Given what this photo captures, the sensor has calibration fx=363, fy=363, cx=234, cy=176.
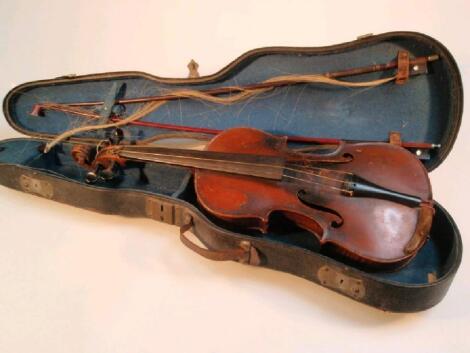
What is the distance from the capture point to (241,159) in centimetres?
131

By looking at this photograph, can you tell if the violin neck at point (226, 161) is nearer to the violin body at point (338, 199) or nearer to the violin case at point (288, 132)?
the violin body at point (338, 199)

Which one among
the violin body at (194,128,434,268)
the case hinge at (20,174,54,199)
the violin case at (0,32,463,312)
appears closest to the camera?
the violin body at (194,128,434,268)

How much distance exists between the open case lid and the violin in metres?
0.20

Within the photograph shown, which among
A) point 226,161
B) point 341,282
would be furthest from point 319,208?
point 226,161

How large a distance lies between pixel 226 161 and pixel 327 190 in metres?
0.37

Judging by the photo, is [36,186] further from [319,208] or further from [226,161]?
[319,208]

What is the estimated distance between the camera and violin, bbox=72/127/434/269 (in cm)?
110

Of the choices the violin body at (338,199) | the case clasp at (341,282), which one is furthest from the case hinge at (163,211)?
the case clasp at (341,282)

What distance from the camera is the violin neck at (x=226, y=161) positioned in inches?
50.3

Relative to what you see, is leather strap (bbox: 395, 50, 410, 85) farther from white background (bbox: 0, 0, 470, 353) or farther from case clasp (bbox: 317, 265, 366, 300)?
case clasp (bbox: 317, 265, 366, 300)

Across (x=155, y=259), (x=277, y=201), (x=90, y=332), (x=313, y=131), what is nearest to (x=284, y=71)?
(x=313, y=131)

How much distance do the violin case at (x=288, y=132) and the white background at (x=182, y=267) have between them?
0.29ft

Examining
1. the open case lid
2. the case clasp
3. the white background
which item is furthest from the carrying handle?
the open case lid

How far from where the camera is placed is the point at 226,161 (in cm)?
131
